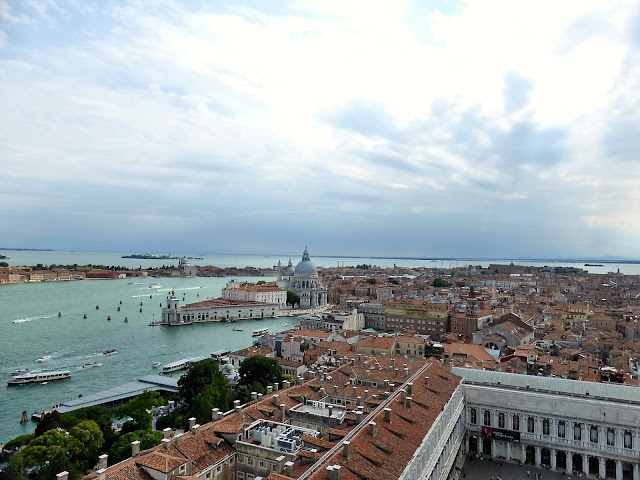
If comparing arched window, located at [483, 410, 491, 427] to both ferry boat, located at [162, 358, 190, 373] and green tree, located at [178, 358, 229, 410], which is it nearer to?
green tree, located at [178, 358, 229, 410]

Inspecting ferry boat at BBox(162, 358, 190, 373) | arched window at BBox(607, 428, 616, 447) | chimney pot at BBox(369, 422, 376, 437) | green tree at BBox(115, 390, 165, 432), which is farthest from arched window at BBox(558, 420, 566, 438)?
ferry boat at BBox(162, 358, 190, 373)

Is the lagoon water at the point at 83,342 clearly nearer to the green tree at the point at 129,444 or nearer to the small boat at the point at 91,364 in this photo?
the small boat at the point at 91,364

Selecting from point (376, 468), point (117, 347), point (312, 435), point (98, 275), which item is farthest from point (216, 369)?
point (98, 275)

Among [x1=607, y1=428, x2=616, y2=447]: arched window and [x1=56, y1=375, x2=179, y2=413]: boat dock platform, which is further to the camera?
[x1=56, y1=375, x2=179, y2=413]: boat dock platform

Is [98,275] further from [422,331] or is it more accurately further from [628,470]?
[628,470]


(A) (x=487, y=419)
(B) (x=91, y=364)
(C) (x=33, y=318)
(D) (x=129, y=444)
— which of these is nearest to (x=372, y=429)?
(D) (x=129, y=444)

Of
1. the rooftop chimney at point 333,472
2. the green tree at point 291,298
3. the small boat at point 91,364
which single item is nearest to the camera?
the rooftop chimney at point 333,472

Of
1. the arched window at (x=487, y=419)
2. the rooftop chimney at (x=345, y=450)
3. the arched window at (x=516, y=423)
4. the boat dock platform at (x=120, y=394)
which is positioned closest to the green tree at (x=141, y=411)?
the boat dock platform at (x=120, y=394)

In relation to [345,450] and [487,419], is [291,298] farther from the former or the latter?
[345,450]
